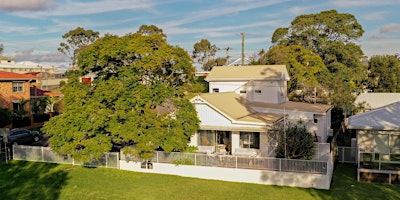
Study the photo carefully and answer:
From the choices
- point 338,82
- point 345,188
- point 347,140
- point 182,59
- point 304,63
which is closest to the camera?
point 345,188

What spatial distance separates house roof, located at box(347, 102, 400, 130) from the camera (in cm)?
2103

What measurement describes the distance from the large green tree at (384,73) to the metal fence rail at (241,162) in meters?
51.8

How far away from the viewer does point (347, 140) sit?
3078cm

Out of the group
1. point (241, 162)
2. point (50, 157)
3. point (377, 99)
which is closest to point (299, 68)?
point (377, 99)

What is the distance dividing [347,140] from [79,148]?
21.6 meters

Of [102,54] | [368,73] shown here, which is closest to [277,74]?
[102,54]

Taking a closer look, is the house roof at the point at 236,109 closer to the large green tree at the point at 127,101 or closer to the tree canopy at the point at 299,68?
the large green tree at the point at 127,101

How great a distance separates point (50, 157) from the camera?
24.9 m

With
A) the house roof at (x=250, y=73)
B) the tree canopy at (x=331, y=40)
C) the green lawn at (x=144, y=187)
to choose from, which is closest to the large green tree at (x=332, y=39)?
the tree canopy at (x=331, y=40)

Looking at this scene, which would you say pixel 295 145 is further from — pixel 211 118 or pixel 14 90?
pixel 14 90

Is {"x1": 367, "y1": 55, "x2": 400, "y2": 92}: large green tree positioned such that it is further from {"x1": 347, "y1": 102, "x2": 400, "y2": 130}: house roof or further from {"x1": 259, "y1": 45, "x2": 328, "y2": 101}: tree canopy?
{"x1": 347, "y1": 102, "x2": 400, "y2": 130}: house roof

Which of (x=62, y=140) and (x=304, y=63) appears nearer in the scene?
(x=62, y=140)

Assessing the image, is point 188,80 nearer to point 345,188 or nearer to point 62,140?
point 62,140

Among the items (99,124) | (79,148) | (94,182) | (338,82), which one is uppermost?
(338,82)
